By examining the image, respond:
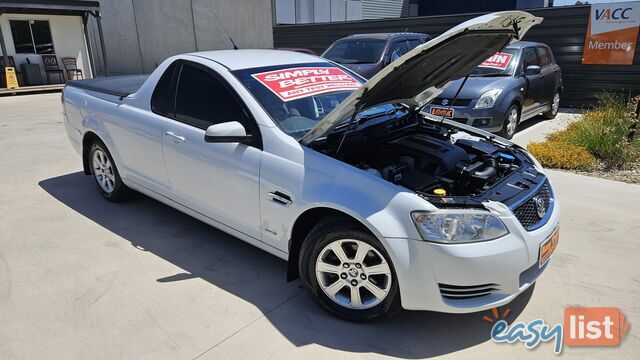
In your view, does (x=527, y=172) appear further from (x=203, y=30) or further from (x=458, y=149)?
(x=203, y=30)

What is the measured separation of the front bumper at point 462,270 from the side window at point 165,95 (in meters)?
2.37

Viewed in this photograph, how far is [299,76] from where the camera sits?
3760 millimetres

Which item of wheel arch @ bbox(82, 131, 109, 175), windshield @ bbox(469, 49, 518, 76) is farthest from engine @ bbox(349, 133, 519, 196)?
windshield @ bbox(469, 49, 518, 76)

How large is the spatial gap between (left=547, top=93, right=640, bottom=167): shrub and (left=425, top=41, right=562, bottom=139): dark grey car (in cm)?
98

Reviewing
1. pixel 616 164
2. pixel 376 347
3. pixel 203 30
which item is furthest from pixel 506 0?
pixel 376 347

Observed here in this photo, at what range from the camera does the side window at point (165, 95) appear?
3.97 m

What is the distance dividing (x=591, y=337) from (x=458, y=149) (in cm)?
153

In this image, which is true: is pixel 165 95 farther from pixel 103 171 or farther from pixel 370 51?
pixel 370 51

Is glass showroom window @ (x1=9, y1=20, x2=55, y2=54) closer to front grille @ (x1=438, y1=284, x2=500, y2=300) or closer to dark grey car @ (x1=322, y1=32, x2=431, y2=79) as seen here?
dark grey car @ (x1=322, y1=32, x2=431, y2=79)

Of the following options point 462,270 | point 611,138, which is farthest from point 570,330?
point 611,138

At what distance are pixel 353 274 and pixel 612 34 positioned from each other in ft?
34.1

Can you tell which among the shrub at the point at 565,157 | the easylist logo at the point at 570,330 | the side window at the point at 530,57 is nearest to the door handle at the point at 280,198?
the easylist logo at the point at 570,330

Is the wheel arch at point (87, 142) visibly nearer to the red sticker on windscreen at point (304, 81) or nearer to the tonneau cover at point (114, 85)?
the tonneau cover at point (114, 85)

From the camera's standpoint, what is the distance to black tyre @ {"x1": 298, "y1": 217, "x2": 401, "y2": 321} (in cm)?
277
